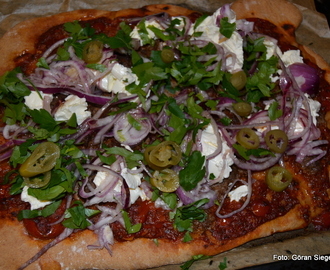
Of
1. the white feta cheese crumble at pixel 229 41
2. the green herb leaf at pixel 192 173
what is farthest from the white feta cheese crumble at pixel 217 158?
the white feta cheese crumble at pixel 229 41

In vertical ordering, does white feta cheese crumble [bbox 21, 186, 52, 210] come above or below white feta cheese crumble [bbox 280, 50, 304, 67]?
below

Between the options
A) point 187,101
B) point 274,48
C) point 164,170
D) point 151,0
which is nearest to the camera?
point 164,170

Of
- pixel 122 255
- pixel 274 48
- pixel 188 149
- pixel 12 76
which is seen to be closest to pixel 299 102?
pixel 274 48

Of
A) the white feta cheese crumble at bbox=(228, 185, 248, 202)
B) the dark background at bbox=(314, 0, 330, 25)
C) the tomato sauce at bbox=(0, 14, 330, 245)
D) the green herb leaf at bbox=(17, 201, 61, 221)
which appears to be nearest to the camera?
the green herb leaf at bbox=(17, 201, 61, 221)

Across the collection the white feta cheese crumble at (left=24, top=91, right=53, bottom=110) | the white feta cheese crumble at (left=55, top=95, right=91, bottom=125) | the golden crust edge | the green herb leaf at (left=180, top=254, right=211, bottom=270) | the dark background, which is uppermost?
the white feta cheese crumble at (left=24, top=91, right=53, bottom=110)

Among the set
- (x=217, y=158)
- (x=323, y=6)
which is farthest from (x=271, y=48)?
(x=323, y=6)

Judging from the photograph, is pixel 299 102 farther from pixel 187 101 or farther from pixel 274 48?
pixel 187 101

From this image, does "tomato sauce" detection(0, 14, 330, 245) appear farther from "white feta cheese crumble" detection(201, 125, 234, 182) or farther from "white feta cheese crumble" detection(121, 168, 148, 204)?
"white feta cheese crumble" detection(201, 125, 234, 182)

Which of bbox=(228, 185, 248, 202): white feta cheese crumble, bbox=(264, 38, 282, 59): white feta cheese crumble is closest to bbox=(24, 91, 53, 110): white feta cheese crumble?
bbox=(228, 185, 248, 202): white feta cheese crumble
